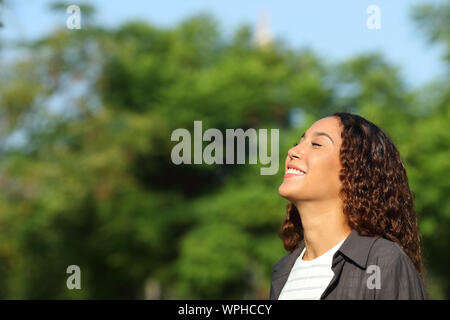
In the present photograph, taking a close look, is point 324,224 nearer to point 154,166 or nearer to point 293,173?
point 293,173

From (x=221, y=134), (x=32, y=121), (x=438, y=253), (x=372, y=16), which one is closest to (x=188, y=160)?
(x=221, y=134)

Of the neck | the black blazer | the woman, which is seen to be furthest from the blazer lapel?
the black blazer

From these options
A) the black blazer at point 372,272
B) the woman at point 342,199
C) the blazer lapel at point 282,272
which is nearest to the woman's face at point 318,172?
the woman at point 342,199

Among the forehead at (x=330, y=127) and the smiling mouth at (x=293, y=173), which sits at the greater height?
the forehead at (x=330, y=127)

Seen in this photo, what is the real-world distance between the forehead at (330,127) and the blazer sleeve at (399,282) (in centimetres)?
54

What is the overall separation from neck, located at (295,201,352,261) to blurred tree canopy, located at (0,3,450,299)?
61.3 ft

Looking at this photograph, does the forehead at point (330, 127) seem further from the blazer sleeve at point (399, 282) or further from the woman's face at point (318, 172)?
the blazer sleeve at point (399, 282)

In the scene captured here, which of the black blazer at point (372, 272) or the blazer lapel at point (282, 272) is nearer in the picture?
the black blazer at point (372, 272)

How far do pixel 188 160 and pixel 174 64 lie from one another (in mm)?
5387

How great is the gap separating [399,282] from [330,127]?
0.66 meters

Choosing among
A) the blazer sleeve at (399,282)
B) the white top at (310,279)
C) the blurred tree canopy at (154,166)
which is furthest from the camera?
the blurred tree canopy at (154,166)

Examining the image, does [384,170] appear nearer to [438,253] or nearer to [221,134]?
[438,253]

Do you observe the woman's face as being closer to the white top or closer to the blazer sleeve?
the white top

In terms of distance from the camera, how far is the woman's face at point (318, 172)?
2.27 metres
